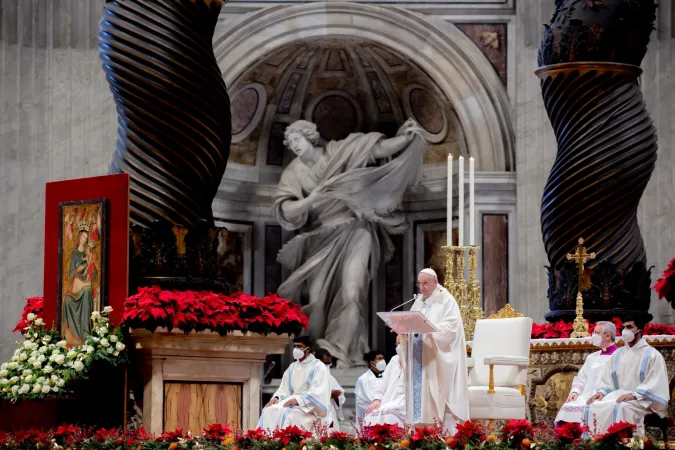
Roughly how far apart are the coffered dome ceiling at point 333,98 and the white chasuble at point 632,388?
504cm

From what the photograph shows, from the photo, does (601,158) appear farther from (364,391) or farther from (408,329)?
(364,391)

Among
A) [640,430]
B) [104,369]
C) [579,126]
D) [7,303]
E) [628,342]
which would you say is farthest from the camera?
[7,303]

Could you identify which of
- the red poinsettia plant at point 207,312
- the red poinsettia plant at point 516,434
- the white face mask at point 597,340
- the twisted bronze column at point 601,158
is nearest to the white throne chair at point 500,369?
the white face mask at point 597,340

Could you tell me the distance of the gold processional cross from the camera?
32.2ft

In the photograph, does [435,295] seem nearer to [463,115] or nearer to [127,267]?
[127,267]

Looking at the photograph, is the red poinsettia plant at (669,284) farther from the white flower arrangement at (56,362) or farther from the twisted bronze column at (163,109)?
the white flower arrangement at (56,362)

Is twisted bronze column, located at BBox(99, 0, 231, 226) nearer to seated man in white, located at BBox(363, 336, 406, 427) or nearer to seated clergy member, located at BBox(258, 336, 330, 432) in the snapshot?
seated man in white, located at BBox(363, 336, 406, 427)

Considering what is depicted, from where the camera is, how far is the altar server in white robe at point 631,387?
870 centimetres

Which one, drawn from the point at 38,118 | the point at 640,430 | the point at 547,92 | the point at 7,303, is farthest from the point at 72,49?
the point at 640,430

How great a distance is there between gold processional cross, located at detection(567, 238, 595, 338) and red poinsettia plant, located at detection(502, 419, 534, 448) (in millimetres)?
3367

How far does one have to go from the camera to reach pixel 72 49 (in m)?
13.4

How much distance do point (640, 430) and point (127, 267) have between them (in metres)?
3.11

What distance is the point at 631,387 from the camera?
8.95 m

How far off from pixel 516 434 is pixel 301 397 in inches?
140
